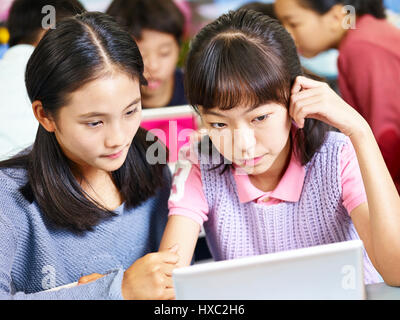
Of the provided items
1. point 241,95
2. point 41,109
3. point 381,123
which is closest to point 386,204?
point 241,95

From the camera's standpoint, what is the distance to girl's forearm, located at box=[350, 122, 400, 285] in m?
0.90

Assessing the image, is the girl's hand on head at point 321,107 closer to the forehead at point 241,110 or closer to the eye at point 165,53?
the forehead at point 241,110

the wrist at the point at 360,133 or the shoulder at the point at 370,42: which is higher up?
the shoulder at the point at 370,42

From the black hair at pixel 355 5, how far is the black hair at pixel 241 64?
80 centimetres

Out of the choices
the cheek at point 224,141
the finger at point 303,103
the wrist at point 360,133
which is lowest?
the cheek at point 224,141

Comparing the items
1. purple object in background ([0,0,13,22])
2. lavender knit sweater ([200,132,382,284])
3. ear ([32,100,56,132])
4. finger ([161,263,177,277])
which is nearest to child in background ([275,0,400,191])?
lavender knit sweater ([200,132,382,284])

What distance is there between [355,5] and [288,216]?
3.12 feet

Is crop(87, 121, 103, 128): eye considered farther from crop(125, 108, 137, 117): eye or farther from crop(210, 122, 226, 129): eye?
crop(210, 122, 226, 129): eye

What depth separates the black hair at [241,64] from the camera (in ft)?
3.03

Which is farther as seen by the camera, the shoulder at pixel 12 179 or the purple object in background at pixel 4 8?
the purple object in background at pixel 4 8

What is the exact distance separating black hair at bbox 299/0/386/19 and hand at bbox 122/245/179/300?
118 centimetres

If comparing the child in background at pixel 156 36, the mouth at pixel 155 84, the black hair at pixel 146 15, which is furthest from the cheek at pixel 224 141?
the mouth at pixel 155 84

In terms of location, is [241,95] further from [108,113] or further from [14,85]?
[14,85]
